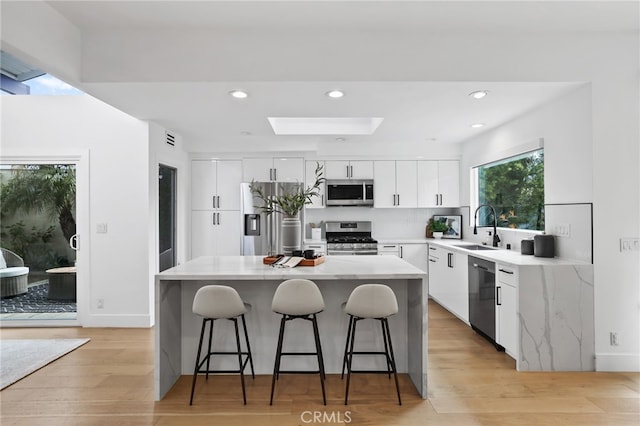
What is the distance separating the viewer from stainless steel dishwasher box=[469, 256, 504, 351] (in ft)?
11.9

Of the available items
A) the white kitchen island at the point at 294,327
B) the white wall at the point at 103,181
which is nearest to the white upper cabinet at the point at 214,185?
the white wall at the point at 103,181

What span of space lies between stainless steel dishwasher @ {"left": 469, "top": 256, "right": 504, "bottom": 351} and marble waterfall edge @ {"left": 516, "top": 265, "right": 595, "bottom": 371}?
436mm

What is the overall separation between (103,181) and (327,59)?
10.2ft

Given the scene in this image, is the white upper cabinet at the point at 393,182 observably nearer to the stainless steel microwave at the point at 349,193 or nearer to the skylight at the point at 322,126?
the stainless steel microwave at the point at 349,193

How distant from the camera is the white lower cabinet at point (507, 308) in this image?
3213 millimetres

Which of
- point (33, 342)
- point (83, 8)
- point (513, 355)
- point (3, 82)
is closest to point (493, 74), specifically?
point (513, 355)

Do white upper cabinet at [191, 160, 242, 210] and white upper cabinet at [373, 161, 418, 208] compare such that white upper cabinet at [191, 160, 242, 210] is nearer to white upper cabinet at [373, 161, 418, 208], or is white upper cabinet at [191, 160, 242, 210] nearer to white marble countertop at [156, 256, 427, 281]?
white upper cabinet at [373, 161, 418, 208]

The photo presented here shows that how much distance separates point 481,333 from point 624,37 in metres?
3.00

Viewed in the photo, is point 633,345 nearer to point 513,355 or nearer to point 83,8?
point 513,355

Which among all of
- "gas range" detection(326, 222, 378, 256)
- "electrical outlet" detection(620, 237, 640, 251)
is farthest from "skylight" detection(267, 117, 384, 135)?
"electrical outlet" detection(620, 237, 640, 251)

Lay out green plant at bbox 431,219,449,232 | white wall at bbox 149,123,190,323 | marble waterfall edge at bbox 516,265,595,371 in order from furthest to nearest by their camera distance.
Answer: green plant at bbox 431,219,449,232 → white wall at bbox 149,123,190,323 → marble waterfall edge at bbox 516,265,595,371

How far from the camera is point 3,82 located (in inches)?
205

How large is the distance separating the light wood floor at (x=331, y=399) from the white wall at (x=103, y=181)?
107cm

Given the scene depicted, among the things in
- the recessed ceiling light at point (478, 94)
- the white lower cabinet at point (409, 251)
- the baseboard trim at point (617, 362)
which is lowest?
the baseboard trim at point (617, 362)
